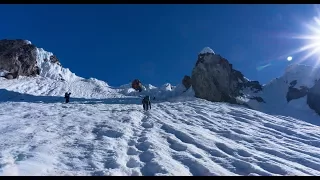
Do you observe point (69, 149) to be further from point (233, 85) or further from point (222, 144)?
point (233, 85)

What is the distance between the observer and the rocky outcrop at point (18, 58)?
56625mm

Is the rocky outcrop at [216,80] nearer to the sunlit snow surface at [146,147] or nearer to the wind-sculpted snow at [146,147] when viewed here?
the sunlit snow surface at [146,147]

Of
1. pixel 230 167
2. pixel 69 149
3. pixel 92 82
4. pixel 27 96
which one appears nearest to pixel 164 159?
pixel 230 167

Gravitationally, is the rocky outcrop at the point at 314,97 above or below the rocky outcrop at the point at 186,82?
below

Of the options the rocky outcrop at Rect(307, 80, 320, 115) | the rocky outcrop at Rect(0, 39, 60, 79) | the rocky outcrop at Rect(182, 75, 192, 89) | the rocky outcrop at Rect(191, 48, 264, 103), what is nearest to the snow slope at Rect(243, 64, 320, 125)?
the rocky outcrop at Rect(307, 80, 320, 115)

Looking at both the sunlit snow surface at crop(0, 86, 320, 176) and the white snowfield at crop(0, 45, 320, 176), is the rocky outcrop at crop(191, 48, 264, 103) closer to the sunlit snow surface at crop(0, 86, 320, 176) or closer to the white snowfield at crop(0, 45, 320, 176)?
the white snowfield at crop(0, 45, 320, 176)

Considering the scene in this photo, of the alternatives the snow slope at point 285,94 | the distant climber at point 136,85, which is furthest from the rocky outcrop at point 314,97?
the distant climber at point 136,85

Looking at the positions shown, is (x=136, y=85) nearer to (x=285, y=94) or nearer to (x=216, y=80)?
(x=216, y=80)

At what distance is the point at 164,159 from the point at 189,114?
51.6 feet

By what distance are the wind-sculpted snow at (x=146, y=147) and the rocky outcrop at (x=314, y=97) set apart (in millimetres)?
19060

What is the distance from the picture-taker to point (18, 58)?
6075 cm

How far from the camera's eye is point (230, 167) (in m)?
13.2

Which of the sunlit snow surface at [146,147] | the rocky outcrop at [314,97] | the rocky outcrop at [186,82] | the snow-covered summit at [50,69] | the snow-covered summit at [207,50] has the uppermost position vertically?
the snow-covered summit at [207,50]

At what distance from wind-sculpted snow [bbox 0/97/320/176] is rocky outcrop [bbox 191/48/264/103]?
22.5 meters
